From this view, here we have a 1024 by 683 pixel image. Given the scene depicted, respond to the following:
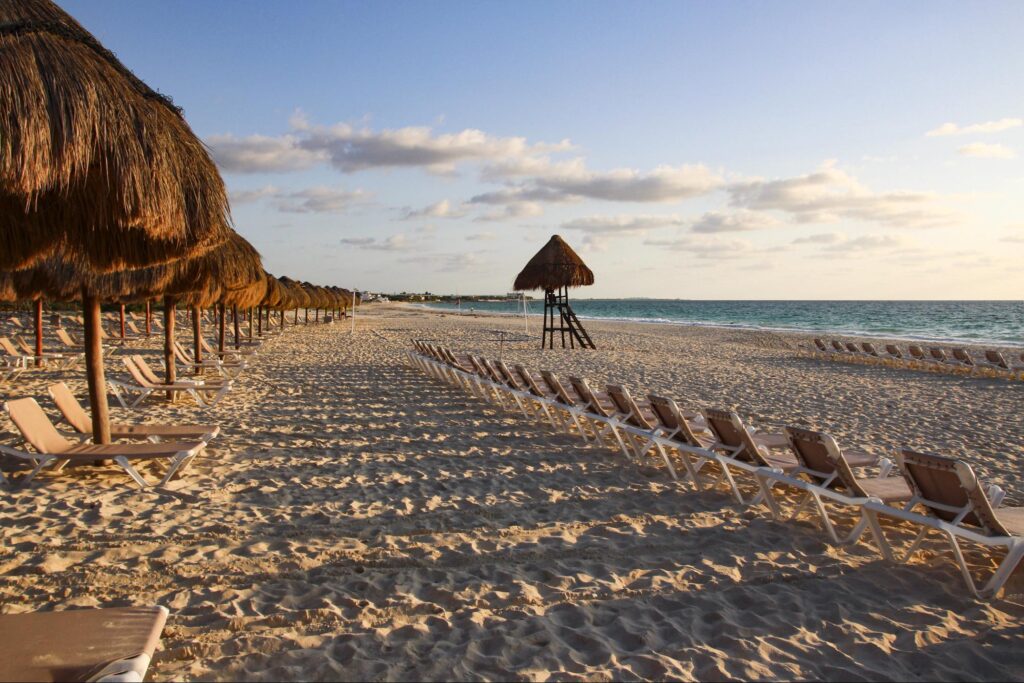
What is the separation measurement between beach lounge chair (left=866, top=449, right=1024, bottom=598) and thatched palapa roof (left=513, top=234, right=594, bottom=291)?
1442cm

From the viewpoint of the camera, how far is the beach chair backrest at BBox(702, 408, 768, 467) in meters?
4.54

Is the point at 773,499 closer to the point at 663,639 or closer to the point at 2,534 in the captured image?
the point at 663,639

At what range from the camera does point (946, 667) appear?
2.55m

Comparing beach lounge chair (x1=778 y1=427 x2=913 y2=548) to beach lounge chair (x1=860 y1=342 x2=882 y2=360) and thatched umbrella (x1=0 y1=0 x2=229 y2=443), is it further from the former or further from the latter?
beach lounge chair (x1=860 y1=342 x2=882 y2=360)

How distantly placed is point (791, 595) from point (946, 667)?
69 centimetres

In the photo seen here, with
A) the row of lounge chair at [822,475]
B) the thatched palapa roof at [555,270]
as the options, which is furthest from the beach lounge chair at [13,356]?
the thatched palapa roof at [555,270]

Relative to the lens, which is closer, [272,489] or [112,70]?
[112,70]

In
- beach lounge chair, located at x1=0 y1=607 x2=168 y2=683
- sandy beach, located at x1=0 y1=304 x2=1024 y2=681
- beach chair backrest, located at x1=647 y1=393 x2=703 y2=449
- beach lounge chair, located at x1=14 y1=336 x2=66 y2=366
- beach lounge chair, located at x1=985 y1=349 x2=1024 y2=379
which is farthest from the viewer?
beach lounge chair, located at x1=985 y1=349 x2=1024 y2=379

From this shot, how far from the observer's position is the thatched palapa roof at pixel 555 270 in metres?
17.9

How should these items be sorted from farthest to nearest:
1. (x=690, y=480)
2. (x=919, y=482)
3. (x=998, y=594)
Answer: (x=690, y=480) → (x=919, y=482) → (x=998, y=594)

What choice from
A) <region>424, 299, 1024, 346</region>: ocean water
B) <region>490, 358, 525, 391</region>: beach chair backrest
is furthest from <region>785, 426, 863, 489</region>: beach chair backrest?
<region>424, 299, 1024, 346</region>: ocean water

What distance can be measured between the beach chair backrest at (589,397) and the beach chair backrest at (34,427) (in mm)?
4179

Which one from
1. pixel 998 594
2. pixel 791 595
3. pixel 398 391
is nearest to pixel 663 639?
pixel 791 595

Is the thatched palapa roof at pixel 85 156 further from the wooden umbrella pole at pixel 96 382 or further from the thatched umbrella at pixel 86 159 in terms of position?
the wooden umbrella pole at pixel 96 382
